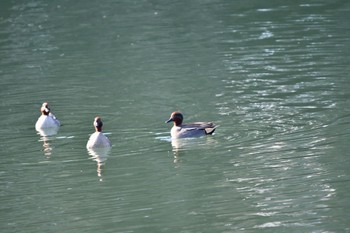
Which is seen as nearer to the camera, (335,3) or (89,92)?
(89,92)

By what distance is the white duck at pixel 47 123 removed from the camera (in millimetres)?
22406

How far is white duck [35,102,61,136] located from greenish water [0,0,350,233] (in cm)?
23

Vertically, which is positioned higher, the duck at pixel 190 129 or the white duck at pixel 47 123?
the white duck at pixel 47 123

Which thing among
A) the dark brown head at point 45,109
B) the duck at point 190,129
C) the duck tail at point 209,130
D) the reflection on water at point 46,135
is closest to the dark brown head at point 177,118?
the duck at point 190,129

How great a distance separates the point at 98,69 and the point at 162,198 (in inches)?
485

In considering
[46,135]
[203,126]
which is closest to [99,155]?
[203,126]

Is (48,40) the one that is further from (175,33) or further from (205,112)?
(205,112)

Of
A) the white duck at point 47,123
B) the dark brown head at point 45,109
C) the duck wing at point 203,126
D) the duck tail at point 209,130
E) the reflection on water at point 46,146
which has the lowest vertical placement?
the duck tail at point 209,130

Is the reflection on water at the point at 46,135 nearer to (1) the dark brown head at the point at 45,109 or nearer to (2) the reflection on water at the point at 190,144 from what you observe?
(1) the dark brown head at the point at 45,109

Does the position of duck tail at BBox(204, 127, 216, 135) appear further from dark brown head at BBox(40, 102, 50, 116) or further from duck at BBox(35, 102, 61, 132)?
dark brown head at BBox(40, 102, 50, 116)

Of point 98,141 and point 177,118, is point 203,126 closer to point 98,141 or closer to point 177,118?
point 177,118

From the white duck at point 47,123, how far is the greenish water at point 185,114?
0.74 feet

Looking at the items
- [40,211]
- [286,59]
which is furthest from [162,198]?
[286,59]

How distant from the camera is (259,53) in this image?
29.3 m
